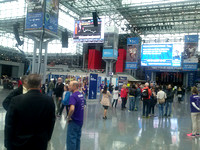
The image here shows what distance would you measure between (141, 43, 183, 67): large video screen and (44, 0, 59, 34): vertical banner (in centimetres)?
1516

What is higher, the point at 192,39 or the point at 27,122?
the point at 192,39

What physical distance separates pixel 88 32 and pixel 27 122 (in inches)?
741

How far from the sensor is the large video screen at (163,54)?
2528 centimetres

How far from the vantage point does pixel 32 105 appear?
1.92 m

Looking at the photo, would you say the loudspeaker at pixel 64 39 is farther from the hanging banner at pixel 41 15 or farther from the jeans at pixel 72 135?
the jeans at pixel 72 135

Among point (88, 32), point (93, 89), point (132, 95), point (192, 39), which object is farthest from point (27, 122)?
point (192, 39)

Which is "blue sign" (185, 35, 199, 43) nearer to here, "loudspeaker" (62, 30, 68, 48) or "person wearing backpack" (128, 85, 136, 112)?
"loudspeaker" (62, 30, 68, 48)

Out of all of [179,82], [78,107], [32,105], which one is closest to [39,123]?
[32,105]

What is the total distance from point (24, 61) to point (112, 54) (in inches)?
1215

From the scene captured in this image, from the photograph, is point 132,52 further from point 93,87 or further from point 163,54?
point 93,87

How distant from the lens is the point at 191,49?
24562 millimetres

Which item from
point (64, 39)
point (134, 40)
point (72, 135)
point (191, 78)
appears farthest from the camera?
point (191, 78)

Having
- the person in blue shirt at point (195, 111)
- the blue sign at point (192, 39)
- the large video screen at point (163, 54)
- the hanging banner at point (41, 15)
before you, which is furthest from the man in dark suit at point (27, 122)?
the blue sign at point (192, 39)

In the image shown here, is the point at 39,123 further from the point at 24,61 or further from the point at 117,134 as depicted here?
the point at 24,61
